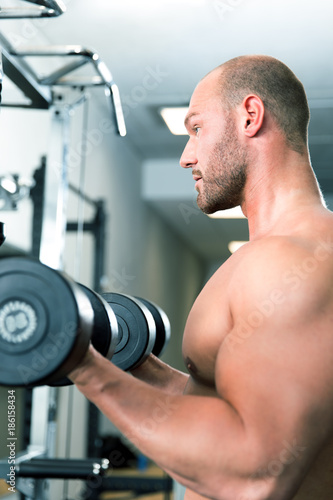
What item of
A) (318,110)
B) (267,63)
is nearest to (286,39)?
(318,110)

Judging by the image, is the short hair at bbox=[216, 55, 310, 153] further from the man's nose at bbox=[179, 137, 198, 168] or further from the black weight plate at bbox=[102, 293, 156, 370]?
the black weight plate at bbox=[102, 293, 156, 370]

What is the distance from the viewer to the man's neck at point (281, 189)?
109 centimetres

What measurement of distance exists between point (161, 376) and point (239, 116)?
0.69 meters

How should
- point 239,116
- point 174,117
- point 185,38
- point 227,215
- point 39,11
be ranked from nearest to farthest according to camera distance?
point 239,116, point 39,11, point 185,38, point 174,117, point 227,215

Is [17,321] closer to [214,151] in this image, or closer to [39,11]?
[214,151]

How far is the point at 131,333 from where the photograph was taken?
1424 mm

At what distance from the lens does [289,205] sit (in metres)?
1.09

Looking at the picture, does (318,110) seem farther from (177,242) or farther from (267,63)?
(177,242)

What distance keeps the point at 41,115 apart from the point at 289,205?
2.30 m

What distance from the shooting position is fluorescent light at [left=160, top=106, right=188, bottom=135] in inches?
163

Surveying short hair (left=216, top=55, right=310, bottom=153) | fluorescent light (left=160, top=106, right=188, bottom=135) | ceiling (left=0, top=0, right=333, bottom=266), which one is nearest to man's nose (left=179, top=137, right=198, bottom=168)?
short hair (left=216, top=55, right=310, bottom=153)

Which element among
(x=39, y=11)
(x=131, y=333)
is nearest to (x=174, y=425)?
(x=131, y=333)

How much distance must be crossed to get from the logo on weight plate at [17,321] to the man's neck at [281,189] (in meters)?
0.49

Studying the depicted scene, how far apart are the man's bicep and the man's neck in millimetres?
277
